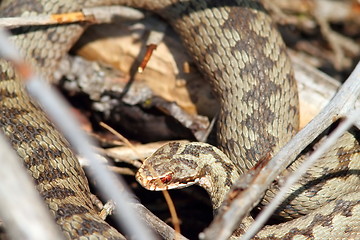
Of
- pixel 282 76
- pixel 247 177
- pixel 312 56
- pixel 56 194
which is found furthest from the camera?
pixel 312 56

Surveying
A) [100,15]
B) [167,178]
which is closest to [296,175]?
[167,178]

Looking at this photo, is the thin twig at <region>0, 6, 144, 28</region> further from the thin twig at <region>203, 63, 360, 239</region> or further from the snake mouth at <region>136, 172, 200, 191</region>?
the thin twig at <region>203, 63, 360, 239</region>

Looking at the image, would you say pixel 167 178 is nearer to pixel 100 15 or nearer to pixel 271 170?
pixel 271 170

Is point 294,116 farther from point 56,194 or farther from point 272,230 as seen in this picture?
point 56,194

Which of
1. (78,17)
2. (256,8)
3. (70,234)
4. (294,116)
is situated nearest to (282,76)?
(294,116)

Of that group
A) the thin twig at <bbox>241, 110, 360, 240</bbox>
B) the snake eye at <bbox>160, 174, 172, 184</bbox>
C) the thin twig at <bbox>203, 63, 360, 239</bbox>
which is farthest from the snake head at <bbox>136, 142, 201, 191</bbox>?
the thin twig at <bbox>241, 110, 360, 240</bbox>

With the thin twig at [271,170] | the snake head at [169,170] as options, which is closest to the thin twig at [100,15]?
the snake head at [169,170]
